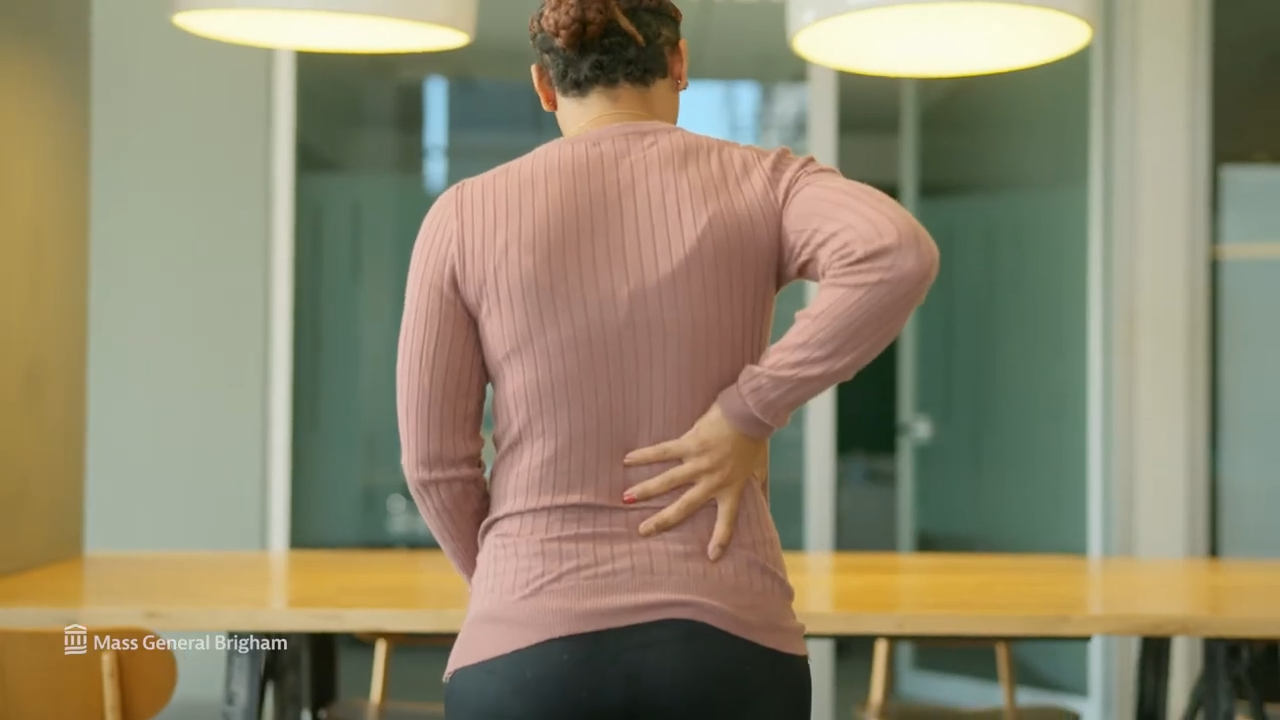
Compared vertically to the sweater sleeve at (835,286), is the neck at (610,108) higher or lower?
higher

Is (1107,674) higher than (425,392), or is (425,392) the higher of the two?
(425,392)

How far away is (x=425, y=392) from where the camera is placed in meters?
1.26

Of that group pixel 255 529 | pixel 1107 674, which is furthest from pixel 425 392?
pixel 1107 674

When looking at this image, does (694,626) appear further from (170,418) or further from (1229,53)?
(1229,53)

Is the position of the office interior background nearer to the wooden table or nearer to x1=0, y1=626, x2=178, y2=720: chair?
the wooden table

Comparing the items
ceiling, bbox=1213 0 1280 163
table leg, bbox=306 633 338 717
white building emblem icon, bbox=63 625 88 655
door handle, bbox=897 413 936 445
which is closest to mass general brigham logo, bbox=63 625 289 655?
white building emblem icon, bbox=63 625 88 655

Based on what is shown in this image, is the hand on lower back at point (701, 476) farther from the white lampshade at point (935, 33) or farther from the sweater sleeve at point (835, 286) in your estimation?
the white lampshade at point (935, 33)

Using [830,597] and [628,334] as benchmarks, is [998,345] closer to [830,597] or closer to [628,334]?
[830,597]

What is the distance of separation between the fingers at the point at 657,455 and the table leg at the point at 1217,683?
4.57 feet

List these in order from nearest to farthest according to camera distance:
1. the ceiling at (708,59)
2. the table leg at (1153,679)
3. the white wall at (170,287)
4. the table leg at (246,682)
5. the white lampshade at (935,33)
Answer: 1. the white lampshade at (935,33)
2. the table leg at (246,682)
3. the table leg at (1153,679)
4. the white wall at (170,287)
5. the ceiling at (708,59)

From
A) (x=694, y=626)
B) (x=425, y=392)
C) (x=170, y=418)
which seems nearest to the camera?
(x=694, y=626)

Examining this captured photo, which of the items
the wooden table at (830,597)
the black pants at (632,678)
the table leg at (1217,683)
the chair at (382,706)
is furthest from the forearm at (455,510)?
the table leg at (1217,683)

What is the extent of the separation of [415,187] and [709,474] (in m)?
3.30

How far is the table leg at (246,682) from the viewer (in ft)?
7.09
